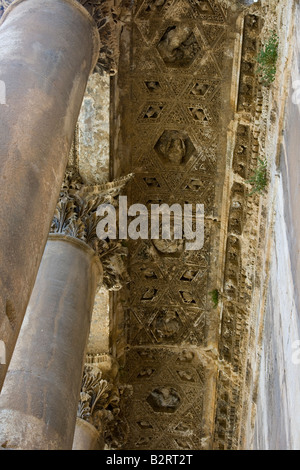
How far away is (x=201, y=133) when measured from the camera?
10.2m

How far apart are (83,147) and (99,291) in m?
1.92

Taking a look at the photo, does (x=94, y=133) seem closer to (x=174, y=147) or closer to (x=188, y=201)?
(x=174, y=147)

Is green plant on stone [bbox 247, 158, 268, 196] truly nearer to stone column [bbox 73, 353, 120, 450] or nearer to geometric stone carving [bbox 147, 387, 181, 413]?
stone column [bbox 73, 353, 120, 450]

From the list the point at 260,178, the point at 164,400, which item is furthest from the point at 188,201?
the point at 164,400

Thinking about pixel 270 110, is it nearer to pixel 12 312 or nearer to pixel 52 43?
pixel 52 43

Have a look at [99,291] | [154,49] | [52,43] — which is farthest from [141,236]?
[52,43]

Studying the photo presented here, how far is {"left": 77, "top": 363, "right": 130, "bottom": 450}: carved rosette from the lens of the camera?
33.0ft

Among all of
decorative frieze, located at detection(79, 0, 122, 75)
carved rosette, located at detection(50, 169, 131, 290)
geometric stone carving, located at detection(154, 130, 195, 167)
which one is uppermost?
geometric stone carving, located at detection(154, 130, 195, 167)

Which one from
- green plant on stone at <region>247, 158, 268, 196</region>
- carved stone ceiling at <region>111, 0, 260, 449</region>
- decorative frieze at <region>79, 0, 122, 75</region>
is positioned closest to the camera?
decorative frieze at <region>79, 0, 122, 75</region>

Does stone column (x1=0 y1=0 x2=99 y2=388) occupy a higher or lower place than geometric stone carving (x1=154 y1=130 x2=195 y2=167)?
lower

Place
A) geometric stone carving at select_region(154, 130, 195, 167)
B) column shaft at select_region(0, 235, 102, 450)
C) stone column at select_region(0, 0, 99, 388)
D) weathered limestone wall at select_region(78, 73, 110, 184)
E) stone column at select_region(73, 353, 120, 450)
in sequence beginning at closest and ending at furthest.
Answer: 1. stone column at select_region(0, 0, 99, 388)
2. column shaft at select_region(0, 235, 102, 450)
3. weathered limestone wall at select_region(78, 73, 110, 184)
4. stone column at select_region(73, 353, 120, 450)
5. geometric stone carving at select_region(154, 130, 195, 167)

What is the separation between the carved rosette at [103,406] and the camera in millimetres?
10062

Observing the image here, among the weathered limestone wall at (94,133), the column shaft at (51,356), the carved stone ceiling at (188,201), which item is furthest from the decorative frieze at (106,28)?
the column shaft at (51,356)

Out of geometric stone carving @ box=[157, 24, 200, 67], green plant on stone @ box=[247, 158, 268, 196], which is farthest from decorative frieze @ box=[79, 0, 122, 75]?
green plant on stone @ box=[247, 158, 268, 196]
